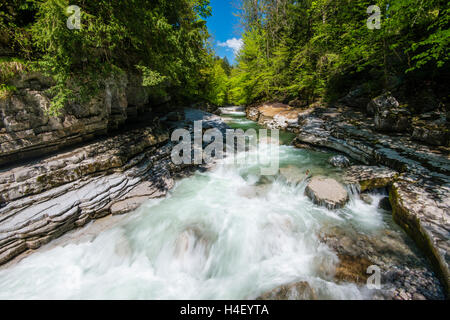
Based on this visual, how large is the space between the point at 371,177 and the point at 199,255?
18.1 feet

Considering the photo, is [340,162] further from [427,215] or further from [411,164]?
[427,215]

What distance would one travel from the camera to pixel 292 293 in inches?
113

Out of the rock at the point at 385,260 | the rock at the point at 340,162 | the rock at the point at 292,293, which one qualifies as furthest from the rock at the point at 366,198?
the rock at the point at 292,293

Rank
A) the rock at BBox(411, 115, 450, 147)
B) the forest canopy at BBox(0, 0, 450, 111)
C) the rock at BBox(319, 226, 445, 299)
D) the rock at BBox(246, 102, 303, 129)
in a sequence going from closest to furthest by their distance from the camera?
the rock at BBox(319, 226, 445, 299), the forest canopy at BBox(0, 0, 450, 111), the rock at BBox(411, 115, 450, 147), the rock at BBox(246, 102, 303, 129)

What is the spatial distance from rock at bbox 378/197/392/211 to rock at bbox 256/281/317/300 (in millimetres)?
3386

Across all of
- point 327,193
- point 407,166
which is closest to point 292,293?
point 327,193

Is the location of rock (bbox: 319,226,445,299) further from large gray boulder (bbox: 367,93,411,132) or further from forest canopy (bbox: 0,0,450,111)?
forest canopy (bbox: 0,0,450,111)

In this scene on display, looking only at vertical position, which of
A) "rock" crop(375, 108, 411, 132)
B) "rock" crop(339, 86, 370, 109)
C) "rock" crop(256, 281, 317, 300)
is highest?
"rock" crop(339, 86, 370, 109)

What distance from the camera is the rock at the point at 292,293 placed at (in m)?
2.83

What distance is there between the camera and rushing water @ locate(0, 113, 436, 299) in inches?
127

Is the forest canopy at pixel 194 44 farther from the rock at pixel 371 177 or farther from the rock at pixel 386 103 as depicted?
the rock at pixel 371 177

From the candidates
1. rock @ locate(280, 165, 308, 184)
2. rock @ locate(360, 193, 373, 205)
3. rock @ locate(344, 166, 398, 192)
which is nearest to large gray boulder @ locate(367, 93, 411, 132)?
rock @ locate(344, 166, 398, 192)

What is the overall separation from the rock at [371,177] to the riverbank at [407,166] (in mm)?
68
